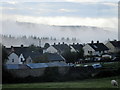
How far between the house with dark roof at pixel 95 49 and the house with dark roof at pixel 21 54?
1.20 meters

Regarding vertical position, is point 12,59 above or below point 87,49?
below

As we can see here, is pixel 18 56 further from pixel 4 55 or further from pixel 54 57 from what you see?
pixel 54 57

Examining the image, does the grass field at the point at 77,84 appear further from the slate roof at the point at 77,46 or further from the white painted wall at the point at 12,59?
the slate roof at the point at 77,46

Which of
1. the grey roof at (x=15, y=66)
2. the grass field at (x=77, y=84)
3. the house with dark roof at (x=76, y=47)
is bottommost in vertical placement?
the grass field at (x=77, y=84)

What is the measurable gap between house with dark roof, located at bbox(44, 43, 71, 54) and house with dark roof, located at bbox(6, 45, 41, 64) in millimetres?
285

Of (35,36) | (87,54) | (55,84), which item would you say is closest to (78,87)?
(55,84)

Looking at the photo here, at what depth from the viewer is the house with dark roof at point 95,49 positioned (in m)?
6.53

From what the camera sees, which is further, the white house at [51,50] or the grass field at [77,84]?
the white house at [51,50]

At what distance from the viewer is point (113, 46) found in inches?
261

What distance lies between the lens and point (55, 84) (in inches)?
244

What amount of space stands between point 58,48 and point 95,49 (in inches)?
36.7

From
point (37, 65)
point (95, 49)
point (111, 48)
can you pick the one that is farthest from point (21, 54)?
point (111, 48)

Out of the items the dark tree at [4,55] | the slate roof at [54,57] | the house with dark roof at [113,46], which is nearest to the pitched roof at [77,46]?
the slate roof at [54,57]

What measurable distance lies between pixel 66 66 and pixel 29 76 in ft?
3.16
